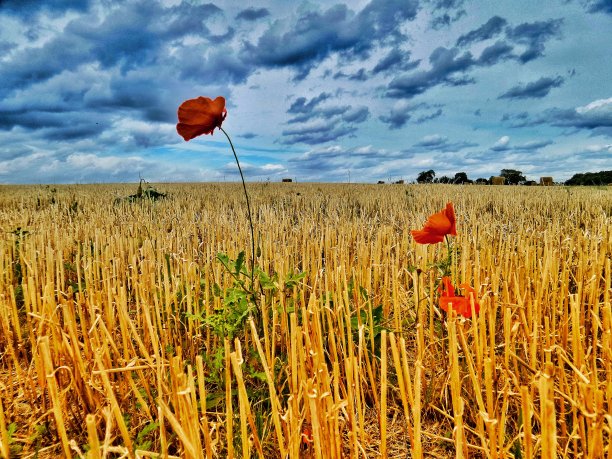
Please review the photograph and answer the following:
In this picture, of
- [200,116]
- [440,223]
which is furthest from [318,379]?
[200,116]

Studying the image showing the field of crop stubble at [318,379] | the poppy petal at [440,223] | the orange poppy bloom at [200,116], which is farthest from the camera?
the poppy petal at [440,223]

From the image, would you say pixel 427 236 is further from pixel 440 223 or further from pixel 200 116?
pixel 200 116

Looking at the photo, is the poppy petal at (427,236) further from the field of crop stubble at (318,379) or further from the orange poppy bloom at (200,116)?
the orange poppy bloom at (200,116)

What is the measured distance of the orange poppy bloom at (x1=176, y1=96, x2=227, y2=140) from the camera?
162 centimetres

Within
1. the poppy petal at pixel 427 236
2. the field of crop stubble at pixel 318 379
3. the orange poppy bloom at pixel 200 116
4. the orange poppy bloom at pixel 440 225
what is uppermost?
the orange poppy bloom at pixel 200 116

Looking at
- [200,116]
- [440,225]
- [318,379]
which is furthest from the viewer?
[440,225]

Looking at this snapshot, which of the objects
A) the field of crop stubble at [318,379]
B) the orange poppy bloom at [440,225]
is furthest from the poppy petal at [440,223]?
the field of crop stubble at [318,379]

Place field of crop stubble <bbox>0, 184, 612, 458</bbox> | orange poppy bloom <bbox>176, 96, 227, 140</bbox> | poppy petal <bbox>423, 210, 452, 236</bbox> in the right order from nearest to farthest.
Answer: field of crop stubble <bbox>0, 184, 612, 458</bbox> → orange poppy bloom <bbox>176, 96, 227, 140</bbox> → poppy petal <bbox>423, 210, 452, 236</bbox>

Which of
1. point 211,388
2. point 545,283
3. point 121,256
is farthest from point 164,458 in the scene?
point 121,256

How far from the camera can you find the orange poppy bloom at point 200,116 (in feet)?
5.32

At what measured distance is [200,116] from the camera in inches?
65.4

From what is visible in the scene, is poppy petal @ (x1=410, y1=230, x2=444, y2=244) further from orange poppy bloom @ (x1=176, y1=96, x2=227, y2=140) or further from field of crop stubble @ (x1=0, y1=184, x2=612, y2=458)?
orange poppy bloom @ (x1=176, y1=96, x2=227, y2=140)

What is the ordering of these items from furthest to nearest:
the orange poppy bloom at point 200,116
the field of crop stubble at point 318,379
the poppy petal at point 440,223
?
the poppy petal at point 440,223
the orange poppy bloom at point 200,116
the field of crop stubble at point 318,379

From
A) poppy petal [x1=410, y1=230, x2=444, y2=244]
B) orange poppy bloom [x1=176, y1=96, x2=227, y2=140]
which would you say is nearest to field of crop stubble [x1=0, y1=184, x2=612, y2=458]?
poppy petal [x1=410, y1=230, x2=444, y2=244]
